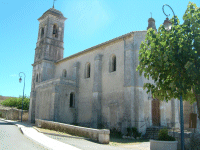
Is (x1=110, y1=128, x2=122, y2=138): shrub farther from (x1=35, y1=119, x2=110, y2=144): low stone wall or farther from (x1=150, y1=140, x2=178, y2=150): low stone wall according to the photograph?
(x1=150, y1=140, x2=178, y2=150): low stone wall

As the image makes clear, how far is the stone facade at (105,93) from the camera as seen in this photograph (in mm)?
17219

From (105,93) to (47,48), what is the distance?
14415mm

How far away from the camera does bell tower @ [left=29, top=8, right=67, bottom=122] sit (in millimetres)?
28859

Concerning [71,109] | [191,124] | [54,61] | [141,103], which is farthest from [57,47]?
[191,124]

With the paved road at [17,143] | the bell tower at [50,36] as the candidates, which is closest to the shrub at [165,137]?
the paved road at [17,143]

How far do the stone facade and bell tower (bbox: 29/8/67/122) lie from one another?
1.06m

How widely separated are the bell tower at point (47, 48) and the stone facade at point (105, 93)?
3.49 feet

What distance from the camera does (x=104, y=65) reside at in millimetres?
20875

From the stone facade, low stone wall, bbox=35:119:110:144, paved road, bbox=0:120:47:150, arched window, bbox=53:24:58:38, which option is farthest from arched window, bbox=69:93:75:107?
arched window, bbox=53:24:58:38

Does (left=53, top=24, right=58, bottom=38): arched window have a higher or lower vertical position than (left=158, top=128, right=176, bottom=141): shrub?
higher

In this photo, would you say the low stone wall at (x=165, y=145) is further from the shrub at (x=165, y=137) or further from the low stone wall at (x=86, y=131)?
the low stone wall at (x=86, y=131)

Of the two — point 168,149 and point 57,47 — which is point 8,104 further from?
point 168,149

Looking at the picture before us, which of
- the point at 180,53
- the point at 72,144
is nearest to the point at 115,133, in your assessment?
the point at 72,144

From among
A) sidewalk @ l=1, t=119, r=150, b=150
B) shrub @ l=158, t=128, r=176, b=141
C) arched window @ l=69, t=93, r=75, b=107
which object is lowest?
sidewalk @ l=1, t=119, r=150, b=150
